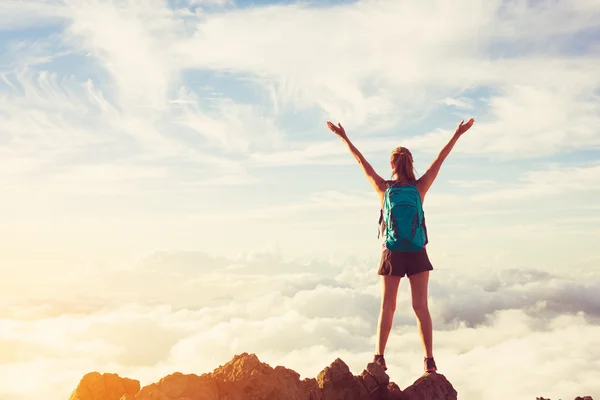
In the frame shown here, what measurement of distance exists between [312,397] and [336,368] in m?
0.84

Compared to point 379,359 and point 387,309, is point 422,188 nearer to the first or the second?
point 387,309

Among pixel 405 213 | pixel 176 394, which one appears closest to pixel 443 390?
pixel 405 213

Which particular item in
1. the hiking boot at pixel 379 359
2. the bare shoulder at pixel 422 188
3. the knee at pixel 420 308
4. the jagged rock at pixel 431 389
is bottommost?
the jagged rock at pixel 431 389

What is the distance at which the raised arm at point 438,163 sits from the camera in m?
12.6

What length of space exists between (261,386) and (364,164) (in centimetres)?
490

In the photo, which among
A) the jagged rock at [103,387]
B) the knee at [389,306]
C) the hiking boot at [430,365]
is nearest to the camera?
the jagged rock at [103,387]

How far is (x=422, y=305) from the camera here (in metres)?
12.2

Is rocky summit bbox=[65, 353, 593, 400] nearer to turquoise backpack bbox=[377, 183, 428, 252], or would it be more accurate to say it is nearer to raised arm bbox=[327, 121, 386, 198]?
turquoise backpack bbox=[377, 183, 428, 252]

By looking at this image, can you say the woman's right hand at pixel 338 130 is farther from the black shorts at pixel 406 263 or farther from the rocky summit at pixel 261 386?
the rocky summit at pixel 261 386

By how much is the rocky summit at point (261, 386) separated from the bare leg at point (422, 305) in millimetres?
679

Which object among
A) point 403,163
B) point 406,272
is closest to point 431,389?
point 406,272

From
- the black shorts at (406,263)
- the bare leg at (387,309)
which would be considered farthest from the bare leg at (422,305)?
the bare leg at (387,309)

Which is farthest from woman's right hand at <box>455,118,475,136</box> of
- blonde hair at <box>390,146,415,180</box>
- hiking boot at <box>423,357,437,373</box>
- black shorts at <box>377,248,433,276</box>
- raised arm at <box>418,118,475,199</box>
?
hiking boot at <box>423,357,437,373</box>

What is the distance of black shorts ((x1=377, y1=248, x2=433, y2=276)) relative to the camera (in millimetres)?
12133
